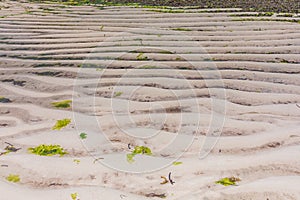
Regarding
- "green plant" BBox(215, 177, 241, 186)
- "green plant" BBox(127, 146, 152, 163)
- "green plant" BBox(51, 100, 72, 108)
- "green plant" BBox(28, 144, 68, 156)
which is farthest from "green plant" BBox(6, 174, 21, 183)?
"green plant" BBox(215, 177, 241, 186)

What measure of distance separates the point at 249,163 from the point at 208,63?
155cm

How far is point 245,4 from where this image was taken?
526 centimetres

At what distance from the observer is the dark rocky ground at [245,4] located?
4.84 meters

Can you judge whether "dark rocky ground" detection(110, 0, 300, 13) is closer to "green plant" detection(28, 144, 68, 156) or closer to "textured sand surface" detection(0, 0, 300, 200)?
"textured sand surface" detection(0, 0, 300, 200)

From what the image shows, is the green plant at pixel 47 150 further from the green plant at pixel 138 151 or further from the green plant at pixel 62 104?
the green plant at pixel 62 104

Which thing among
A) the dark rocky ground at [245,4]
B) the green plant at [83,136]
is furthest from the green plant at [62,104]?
the dark rocky ground at [245,4]

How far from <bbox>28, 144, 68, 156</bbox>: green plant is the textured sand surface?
0.13ft

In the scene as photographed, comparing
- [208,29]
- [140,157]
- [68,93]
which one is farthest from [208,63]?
[140,157]

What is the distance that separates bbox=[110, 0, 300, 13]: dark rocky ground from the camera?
484 centimetres

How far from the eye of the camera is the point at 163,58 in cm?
313

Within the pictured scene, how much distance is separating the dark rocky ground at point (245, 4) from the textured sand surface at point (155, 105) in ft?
2.33

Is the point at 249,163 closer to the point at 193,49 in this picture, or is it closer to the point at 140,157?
the point at 140,157

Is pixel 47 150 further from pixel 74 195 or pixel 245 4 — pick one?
pixel 245 4

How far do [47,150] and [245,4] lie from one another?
454 cm
